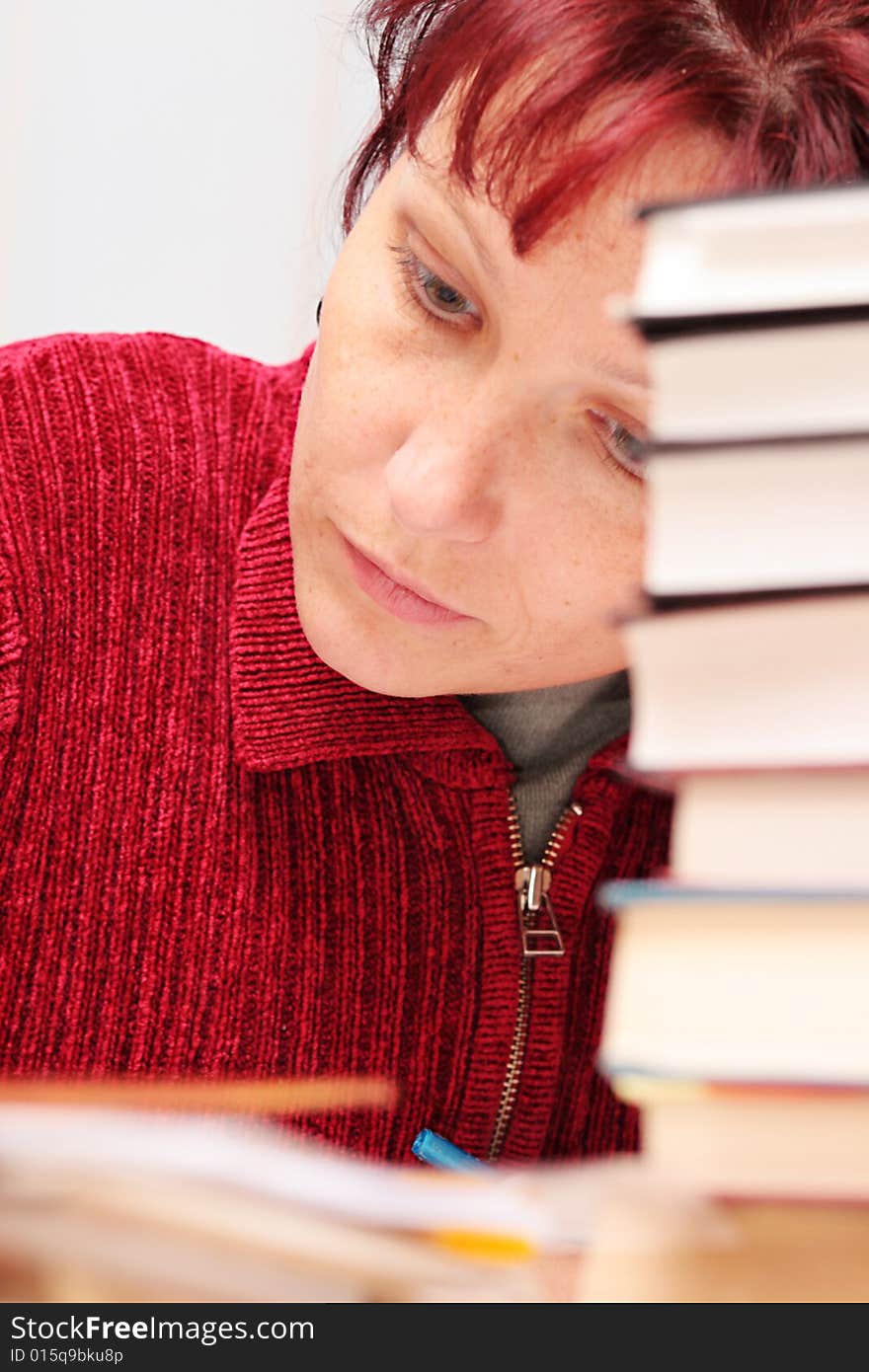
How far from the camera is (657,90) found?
1.77 feet

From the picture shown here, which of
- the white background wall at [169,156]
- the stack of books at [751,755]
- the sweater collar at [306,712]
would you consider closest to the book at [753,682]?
the stack of books at [751,755]

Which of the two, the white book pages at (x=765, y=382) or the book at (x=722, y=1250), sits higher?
the white book pages at (x=765, y=382)

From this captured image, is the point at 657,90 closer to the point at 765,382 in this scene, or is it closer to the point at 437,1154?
the point at 765,382

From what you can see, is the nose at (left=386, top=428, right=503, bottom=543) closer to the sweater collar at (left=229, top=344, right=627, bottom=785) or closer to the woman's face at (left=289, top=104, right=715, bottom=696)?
the woman's face at (left=289, top=104, right=715, bottom=696)

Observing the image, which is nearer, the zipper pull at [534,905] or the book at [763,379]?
the book at [763,379]

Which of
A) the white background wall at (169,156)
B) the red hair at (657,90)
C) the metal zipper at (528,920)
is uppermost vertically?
the white background wall at (169,156)

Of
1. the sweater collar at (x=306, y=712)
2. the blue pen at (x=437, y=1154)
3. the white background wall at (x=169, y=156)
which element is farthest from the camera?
the white background wall at (x=169, y=156)

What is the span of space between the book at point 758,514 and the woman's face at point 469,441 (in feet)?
0.98

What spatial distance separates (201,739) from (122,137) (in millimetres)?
799

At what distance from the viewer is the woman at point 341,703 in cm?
61

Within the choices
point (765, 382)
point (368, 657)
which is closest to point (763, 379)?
point (765, 382)

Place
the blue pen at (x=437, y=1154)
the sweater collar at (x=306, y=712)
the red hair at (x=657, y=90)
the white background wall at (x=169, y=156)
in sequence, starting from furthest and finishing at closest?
the white background wall at (x=169, y=156) → the sweater collar at (x=306, y=712) → the blue pen at (x=437, y=1154) → the red hair at (x=657, y=90)

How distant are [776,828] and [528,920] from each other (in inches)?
21.7

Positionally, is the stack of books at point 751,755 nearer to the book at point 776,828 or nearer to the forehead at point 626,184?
the book at point 776,828
